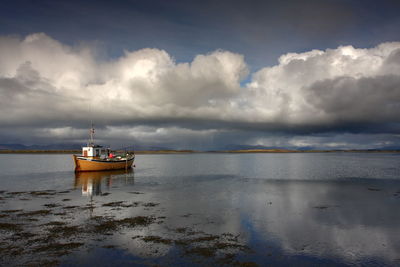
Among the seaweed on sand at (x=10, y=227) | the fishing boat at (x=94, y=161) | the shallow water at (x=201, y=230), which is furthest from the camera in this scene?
the fishing boat at (x=94, y=161)

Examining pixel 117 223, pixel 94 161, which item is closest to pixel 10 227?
pixel 117 223

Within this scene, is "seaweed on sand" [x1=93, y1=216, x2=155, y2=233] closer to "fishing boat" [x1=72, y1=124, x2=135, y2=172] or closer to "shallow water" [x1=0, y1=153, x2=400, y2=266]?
"shallow water" [x1=0, y1=153, x2=400, y2=266]

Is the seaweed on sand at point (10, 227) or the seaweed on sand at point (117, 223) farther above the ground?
the seaweed on sand at point (10, 227)

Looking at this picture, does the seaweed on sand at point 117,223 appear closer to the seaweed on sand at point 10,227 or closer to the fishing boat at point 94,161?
the seaweed on sand at point 10,227

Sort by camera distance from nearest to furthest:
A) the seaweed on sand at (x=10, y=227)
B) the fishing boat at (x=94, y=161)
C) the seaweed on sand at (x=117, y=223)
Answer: the seaweed on sand at (x=10, y=227) < the seaweed on sand at (x=117, y=223) < the fishing boat at (x=94, y=161)

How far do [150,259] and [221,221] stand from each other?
811 centimetres

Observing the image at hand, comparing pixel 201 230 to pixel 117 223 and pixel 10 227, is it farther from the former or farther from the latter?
pixel 10 227

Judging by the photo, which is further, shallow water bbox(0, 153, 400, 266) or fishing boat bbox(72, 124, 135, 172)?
fishing boat bbox(72, 124, 135, 172)

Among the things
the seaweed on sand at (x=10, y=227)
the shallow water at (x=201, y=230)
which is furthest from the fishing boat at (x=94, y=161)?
the seaweed on sand at (x=10, y=227)

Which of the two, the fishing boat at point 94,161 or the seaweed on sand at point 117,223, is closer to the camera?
the seaweed on sand at point 117,223

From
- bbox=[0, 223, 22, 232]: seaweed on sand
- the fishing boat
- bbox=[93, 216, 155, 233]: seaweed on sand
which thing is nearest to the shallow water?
bbox=[93, 216, 155, 233]: seaweed on sand

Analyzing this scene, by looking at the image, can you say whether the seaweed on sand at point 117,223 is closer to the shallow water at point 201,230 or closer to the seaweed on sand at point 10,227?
the shallow water at point 201,230

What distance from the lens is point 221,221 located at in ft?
63.3

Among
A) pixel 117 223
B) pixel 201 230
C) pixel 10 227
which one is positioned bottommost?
pixel 201 230
